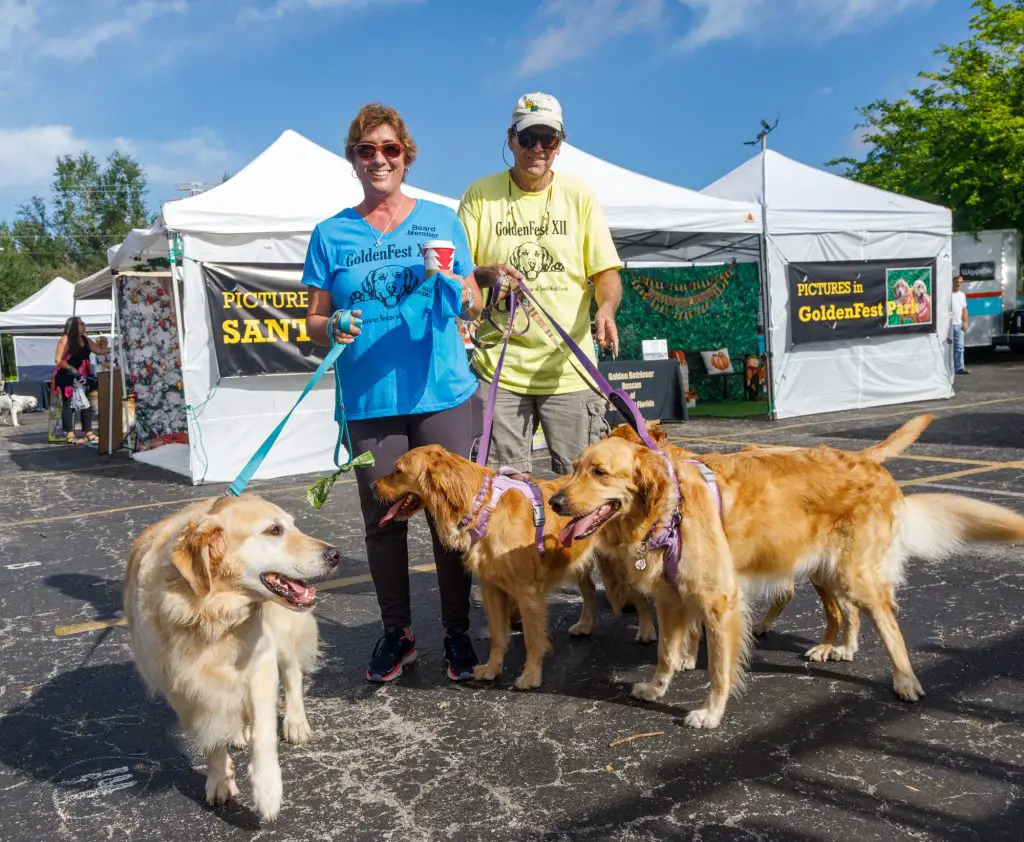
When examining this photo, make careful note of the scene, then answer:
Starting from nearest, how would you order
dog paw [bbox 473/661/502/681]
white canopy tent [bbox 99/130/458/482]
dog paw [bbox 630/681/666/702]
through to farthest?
dog paw [bbox 630/681/666/702], dog paw [bbox 473/661/502/681], white canopy tent [bbox 99/130/458/482]

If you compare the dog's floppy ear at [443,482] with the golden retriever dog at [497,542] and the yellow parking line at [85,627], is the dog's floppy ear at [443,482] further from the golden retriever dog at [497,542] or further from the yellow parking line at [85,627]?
the yellow parking line at [85,627]

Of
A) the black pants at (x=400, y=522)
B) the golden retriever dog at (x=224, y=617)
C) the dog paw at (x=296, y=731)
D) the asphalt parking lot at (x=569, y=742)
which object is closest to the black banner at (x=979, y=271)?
the asphalt parking lot at (x=569, y=742)

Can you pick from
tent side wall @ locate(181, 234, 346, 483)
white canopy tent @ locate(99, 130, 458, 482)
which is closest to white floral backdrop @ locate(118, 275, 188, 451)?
white canopy tent @ locate(99, 130, 458, 482)

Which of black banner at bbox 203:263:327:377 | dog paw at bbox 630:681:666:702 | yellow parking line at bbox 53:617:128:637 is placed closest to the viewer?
dog paw at bbox 630:681:666:702

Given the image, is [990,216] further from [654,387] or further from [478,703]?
[478,703]

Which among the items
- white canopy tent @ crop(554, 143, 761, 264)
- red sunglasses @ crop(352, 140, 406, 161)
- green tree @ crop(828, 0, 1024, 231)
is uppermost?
green tree @ crop(828, 0, 1024, 231)

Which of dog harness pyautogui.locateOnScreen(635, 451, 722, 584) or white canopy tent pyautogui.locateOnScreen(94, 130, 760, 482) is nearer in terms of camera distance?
dog harness pyautogui.locateOnScreen(635, 451, 722, 584)

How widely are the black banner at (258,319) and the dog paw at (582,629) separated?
629cm

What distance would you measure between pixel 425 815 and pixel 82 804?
1188mm

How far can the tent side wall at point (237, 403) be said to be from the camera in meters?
9.08

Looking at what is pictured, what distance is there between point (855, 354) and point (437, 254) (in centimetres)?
1145

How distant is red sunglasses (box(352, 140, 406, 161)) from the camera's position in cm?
342

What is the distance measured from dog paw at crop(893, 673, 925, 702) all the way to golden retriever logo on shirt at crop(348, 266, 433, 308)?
2.51 meters

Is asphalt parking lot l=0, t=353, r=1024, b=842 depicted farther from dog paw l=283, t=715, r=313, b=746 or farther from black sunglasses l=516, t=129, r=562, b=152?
black sunglasses l=516, t=129, r=562, b=152
